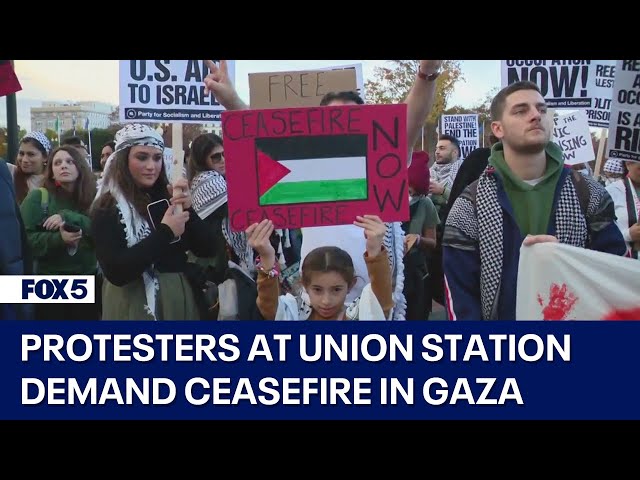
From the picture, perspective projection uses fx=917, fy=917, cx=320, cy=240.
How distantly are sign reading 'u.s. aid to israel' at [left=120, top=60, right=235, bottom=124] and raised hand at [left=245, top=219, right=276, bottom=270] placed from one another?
5.02ft

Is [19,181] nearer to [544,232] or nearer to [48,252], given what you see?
[48,252]

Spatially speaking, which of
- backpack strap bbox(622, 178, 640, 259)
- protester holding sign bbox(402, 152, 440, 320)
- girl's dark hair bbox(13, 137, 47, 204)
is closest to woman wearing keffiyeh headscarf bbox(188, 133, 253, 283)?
protester holding sign bbox(402, 152, 440, 320)

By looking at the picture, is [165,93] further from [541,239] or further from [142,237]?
[541,239]

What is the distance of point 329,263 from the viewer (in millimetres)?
4754

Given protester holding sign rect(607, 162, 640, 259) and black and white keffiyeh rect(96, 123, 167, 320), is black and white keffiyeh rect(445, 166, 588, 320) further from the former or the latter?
black and white keffiyeh rect(96, 123, 167, 320)

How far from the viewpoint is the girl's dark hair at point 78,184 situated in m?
6.08

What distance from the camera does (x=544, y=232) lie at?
464 cm

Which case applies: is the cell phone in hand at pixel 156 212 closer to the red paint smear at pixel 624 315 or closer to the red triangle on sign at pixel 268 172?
the red triangle on sign at pixel 268 172

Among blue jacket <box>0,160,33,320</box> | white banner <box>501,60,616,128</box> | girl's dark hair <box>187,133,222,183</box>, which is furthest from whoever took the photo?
white banner <box>501,60,616,128</box>

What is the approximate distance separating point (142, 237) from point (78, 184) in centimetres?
139

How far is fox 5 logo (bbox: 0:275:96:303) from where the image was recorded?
5039 mm

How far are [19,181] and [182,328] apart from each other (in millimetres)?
2402

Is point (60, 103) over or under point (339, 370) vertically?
over

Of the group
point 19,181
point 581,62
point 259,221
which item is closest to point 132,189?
Answer: point 259,221
